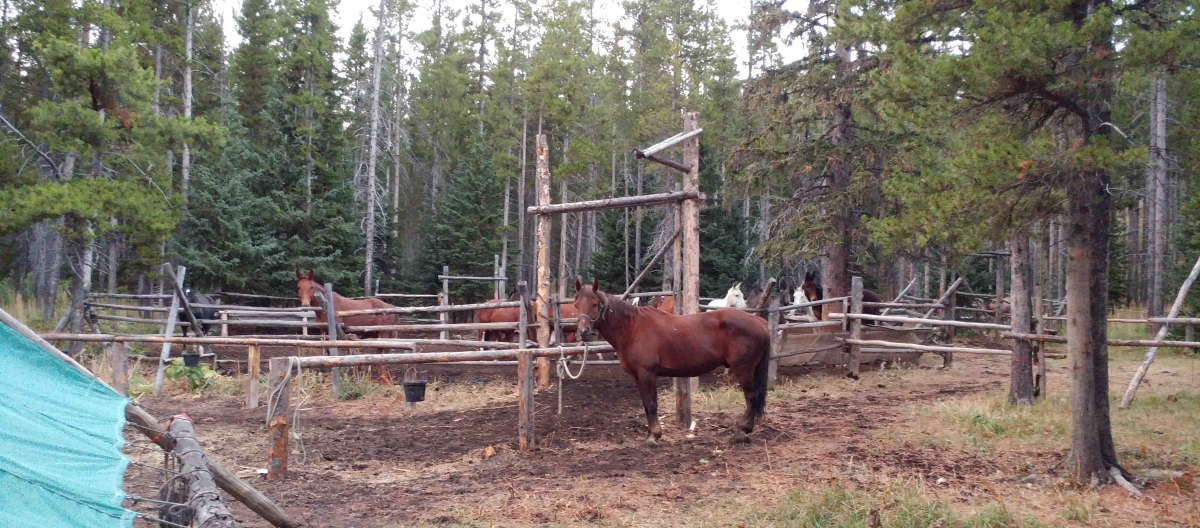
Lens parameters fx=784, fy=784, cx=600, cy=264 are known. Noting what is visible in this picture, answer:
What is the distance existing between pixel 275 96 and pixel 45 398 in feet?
80.0

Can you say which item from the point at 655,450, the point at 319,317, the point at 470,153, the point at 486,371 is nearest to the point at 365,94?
the point at 470,153

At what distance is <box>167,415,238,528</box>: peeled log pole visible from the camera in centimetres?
304

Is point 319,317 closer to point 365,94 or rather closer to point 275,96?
point 275,96

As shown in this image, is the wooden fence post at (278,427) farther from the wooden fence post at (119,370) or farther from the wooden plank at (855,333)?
the wooden plank at (855,333)

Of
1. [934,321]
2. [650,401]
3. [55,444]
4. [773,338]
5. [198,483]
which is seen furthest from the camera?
[934,321]

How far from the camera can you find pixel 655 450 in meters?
7.38

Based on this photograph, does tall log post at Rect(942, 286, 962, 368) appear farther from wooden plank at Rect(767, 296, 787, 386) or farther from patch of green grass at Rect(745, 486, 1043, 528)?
patch of green grass at Rect(745, 486, 1043, 528)

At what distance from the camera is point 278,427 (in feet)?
20.6

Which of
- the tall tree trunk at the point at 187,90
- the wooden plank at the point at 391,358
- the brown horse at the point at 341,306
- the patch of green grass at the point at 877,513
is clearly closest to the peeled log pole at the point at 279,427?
the wooden plank at the point at 391,358

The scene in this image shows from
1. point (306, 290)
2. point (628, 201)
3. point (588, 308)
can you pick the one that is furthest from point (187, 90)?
point (588, 308)

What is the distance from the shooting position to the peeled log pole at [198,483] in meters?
3.04

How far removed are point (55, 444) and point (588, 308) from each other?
5.19 metres

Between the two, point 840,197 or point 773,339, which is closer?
point 773,339

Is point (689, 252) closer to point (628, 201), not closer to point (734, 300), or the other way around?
point (628, 201)
